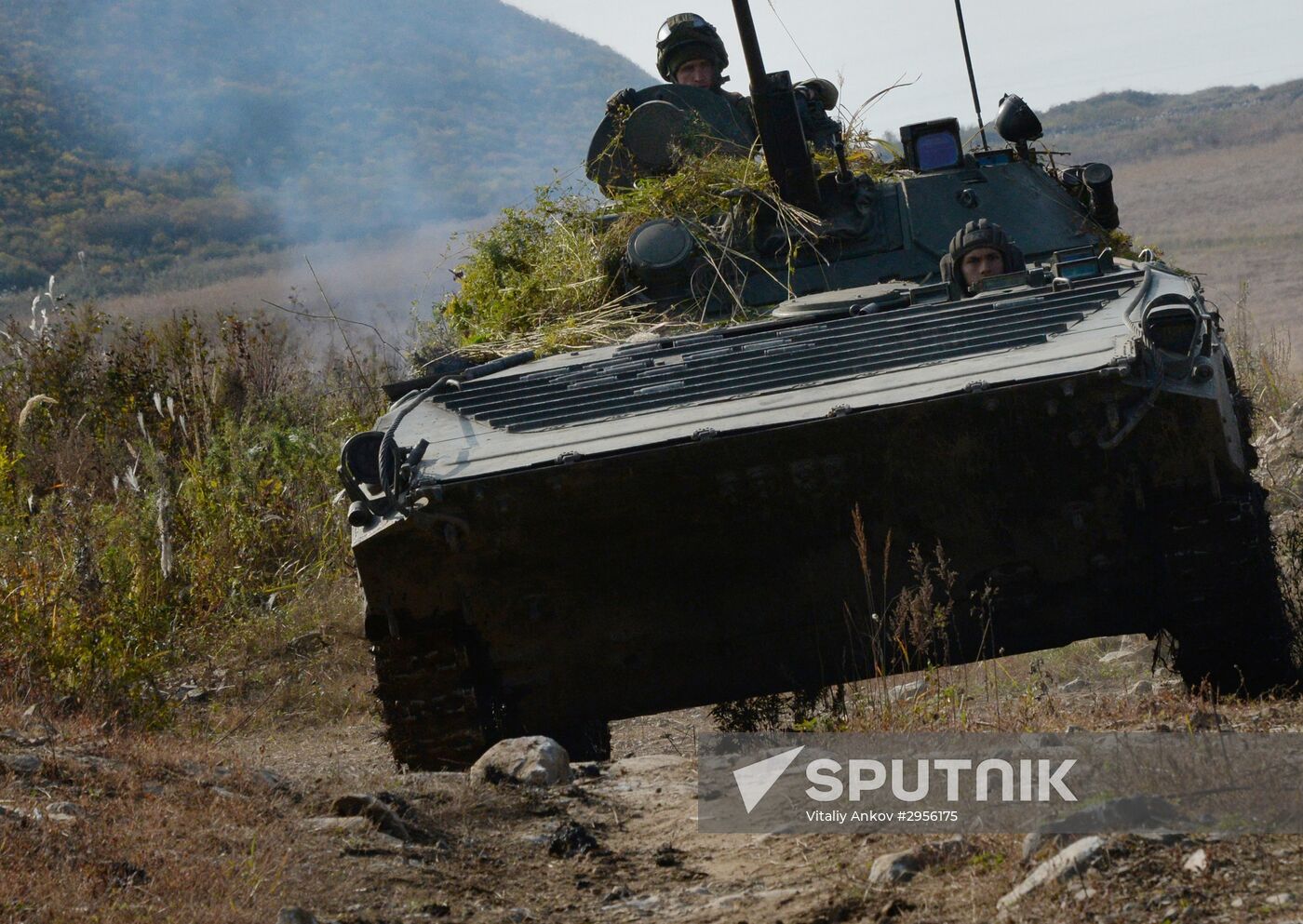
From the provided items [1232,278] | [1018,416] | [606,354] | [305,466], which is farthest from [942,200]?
[1232,278]

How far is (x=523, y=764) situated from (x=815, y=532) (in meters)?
1.05

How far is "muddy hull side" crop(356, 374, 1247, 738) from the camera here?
473 centimetres

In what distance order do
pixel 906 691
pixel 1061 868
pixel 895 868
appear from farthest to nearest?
pixel 906 691 < pixel 895 868 < pixel 1061 868

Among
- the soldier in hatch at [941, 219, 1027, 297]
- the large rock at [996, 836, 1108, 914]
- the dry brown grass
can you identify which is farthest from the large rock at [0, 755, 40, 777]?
the dry brown grass

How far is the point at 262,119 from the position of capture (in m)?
36.2

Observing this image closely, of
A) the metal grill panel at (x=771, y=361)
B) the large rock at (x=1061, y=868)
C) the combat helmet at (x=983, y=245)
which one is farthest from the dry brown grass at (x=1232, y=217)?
the large rock at (x=1061, y=868)

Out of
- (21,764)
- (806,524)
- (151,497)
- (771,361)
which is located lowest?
(21,764)

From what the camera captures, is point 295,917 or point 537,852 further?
point 537,852

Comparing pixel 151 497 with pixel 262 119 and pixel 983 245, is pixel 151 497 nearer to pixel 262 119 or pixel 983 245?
pixel 983 245

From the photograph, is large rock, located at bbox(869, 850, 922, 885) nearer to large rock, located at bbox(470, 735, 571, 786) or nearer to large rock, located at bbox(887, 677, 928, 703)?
large rock, located at bbox(470, 735, 571, 786)

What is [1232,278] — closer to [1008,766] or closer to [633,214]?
[633,214]

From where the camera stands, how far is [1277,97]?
1817 inches

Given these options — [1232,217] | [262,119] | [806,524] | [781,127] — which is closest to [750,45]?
[781,127]
